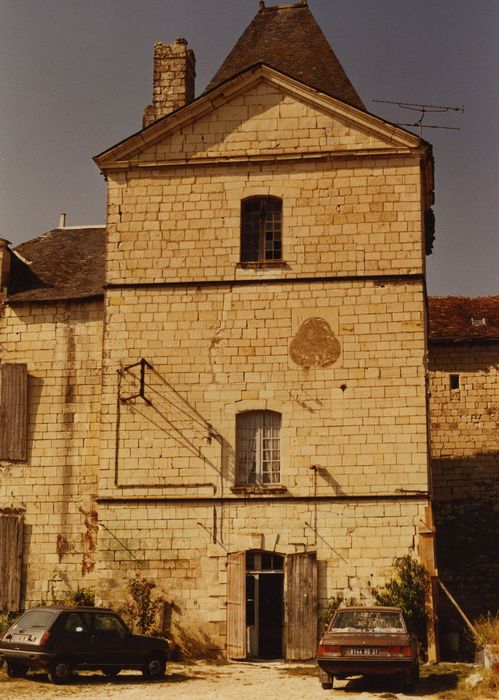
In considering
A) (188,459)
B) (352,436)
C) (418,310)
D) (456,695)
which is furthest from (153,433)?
(456,695)

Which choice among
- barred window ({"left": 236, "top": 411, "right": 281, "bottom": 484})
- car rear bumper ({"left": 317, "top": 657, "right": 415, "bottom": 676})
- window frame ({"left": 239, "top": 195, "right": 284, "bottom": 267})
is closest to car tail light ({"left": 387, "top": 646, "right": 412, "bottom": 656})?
car rear bumper ({"left": 317, "top": 657, "right": 415, "bottom": 676})

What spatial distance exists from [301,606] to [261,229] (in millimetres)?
7391

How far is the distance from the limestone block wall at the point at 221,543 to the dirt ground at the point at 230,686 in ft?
5.58

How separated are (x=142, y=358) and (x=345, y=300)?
414 cm

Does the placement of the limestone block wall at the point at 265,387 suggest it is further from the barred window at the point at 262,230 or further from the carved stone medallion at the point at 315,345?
the barred window at the point at 262,230

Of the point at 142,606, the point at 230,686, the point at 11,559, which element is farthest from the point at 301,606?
the point at 11,559

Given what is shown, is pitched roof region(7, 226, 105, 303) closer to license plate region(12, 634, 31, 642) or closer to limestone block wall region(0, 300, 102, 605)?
limestone block wall region(0, 300, 102, 605)

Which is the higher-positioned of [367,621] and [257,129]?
[257,129]

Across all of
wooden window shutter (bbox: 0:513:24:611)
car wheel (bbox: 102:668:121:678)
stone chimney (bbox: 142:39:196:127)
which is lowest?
car wheel (bbox: 102:668:121:678)

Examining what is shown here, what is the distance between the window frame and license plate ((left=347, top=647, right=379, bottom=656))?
28.0 ft

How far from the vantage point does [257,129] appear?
21422 mm

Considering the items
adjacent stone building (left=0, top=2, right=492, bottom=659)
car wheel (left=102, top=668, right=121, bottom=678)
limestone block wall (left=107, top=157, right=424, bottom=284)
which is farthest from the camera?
limestone block wall (left=107, top=157, right=424, bottom=284)

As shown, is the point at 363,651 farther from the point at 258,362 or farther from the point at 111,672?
the point at 258,362

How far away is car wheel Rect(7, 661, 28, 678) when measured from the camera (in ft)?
51.4
